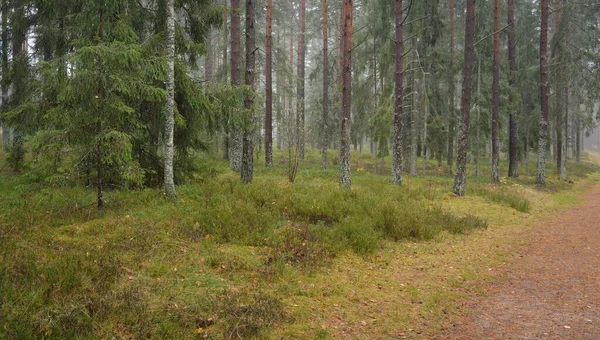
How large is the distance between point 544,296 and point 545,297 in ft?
0.13

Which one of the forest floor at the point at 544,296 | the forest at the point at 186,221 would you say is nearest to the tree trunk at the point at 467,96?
the forest at the point at 186,221

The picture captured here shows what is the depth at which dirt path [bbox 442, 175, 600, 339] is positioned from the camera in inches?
202

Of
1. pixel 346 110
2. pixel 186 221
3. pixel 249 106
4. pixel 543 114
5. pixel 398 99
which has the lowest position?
pixel 186 221

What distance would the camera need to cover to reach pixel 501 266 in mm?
7945

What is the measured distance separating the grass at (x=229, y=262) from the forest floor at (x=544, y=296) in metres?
0.49

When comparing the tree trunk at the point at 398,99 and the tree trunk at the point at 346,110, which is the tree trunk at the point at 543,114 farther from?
the tree trunk at the point at 346,110

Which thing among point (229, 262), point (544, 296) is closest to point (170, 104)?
point (229, 262)

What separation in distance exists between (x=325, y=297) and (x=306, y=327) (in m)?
1.01

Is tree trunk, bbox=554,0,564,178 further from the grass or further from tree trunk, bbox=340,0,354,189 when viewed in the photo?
the grass

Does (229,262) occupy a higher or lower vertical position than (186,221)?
lower

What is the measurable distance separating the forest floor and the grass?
0.49 m

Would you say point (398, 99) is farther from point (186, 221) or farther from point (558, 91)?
point (558, 91)

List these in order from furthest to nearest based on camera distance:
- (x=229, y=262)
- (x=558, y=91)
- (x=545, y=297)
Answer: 1. (x=558, y=91)
2. (x=229, y=262)
3. (x=545, y=297)

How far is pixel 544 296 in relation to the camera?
6.36 metres
